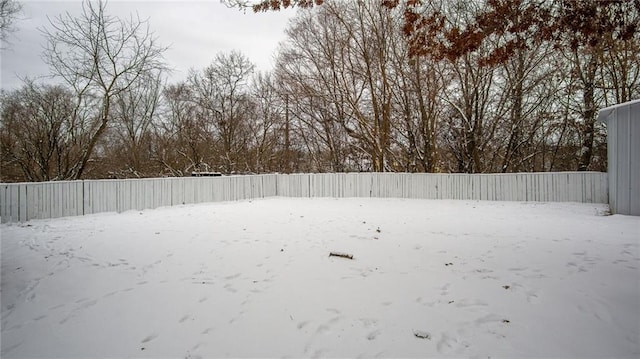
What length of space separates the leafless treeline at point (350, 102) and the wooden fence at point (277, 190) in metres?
2.50

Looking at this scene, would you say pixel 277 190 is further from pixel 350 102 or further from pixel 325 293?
pixel 325 293

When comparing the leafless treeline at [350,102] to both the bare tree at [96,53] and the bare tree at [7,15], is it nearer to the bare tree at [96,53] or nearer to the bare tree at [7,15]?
the bare tree at [96,53]

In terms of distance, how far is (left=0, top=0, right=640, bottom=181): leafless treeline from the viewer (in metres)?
12.0

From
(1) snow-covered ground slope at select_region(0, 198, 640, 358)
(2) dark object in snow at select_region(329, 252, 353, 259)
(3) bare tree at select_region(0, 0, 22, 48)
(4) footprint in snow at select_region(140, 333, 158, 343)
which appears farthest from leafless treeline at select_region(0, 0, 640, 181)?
(4) footprint in snow at select_region(140, 333, 158, 343)

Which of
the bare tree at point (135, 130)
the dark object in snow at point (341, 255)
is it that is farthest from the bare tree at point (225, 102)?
the dark object in snow at point (341, 255)

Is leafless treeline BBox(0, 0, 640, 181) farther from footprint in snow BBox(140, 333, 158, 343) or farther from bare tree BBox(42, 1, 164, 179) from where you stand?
footprint in snow BBox(140, 333, 158, 343)

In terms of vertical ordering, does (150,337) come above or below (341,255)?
below

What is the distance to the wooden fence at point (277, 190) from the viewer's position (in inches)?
302

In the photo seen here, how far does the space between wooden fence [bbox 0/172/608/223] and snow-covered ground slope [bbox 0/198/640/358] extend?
2.00m

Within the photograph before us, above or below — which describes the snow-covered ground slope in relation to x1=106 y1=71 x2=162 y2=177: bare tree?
below

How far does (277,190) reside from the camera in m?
13.4

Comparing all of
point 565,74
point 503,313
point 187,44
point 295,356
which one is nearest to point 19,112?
point 187,44

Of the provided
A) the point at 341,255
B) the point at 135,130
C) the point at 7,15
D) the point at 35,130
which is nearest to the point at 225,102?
the point at 135,130

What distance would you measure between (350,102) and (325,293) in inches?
490
